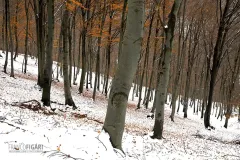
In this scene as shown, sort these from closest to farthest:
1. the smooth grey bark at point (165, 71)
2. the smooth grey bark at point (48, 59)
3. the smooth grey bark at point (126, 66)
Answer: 1. the smooth grey bark at point (126, 66)
2. the smooth grey bark at point (165, 71)
3. the smooth grey bark at point (48, 59)

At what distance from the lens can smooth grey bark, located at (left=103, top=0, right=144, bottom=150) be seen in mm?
4480

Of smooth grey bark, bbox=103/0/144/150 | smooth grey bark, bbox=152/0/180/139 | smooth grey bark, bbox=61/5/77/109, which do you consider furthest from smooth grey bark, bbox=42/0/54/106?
smooth grey bark, bbox=103/0/144/150

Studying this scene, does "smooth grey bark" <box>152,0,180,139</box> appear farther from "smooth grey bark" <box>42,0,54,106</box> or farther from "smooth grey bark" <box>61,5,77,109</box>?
"smooth grey bark" <box>61,5,77,109</box>

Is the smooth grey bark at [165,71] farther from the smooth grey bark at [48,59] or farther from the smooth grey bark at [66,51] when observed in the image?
the smooth grey bark at [66,51]

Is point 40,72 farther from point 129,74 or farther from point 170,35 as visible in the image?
point 129,74

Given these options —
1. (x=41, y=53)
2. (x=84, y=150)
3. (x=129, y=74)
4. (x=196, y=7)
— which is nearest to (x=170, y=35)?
(x=129, y=74)

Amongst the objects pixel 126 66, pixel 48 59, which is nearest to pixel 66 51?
pixel 48 59

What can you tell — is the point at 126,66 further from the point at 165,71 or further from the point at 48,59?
the point at 48,59

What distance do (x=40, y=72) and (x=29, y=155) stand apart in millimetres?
12609

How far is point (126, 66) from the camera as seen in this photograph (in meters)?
4.48

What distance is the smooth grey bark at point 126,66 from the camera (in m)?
4.48

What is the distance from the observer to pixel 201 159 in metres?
6.69

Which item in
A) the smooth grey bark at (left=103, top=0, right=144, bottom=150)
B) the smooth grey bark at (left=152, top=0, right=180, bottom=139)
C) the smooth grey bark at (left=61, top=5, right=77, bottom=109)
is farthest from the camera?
the smooth grey bark at (left=61, top=5, right=77, bottom=109)

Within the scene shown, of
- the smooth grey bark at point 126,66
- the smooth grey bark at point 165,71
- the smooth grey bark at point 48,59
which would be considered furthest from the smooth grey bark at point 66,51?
the smooth grey bark at point 126,66
